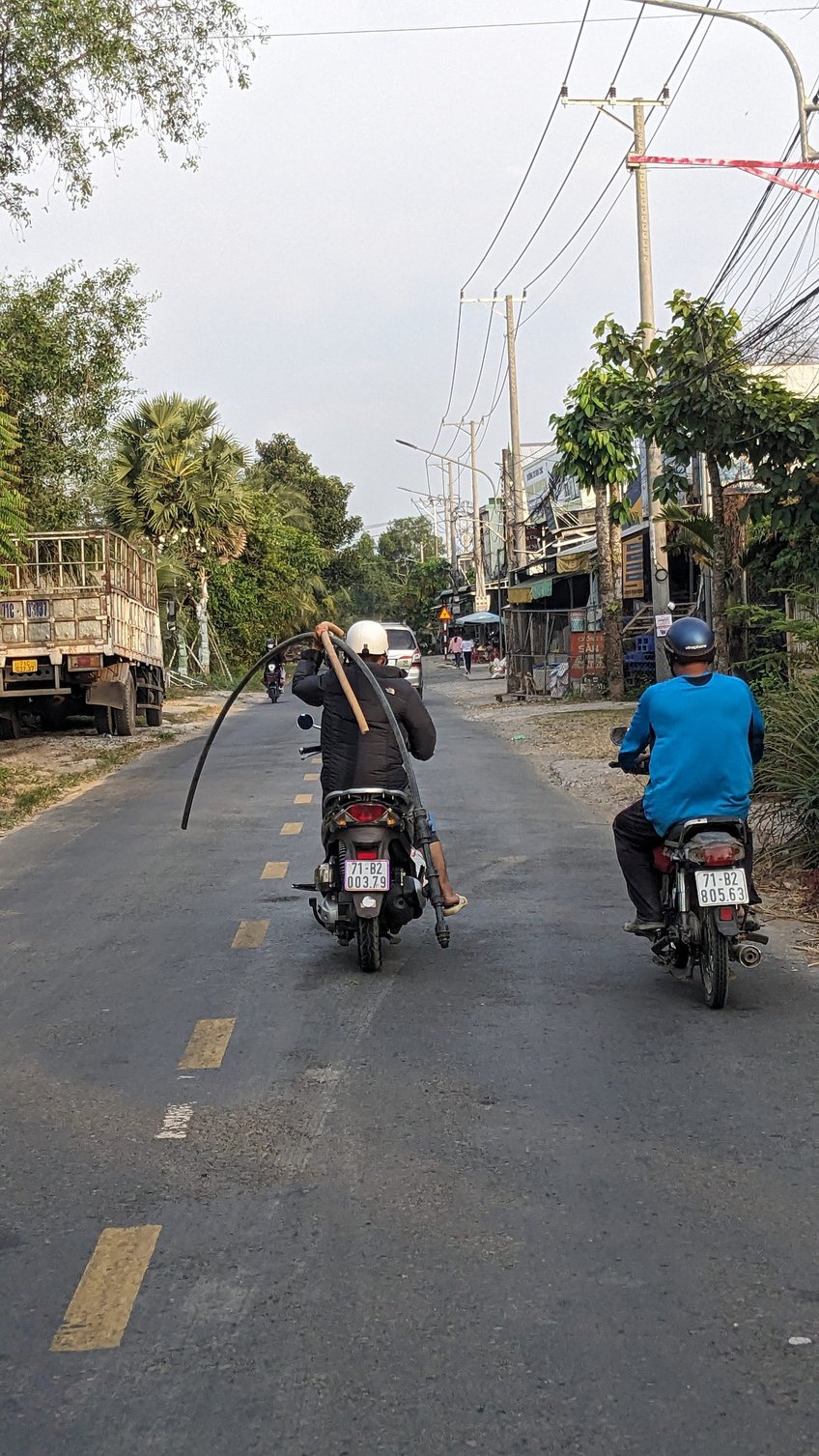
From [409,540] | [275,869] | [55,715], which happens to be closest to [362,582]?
[409,540]

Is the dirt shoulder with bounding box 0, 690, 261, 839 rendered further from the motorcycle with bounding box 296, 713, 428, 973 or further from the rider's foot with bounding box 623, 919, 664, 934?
the rider's foot with bounding box 623, 919, 664, 934

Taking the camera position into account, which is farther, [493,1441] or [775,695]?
[775,695]

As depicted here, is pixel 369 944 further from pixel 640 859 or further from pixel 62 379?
pixel 62 379

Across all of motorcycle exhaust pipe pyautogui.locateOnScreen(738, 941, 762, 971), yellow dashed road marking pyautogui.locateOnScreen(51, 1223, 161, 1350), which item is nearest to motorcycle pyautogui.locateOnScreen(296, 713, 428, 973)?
motorcycle exhaust pipe pyautogui.locateOnScreen(738, 941, 762, 971)

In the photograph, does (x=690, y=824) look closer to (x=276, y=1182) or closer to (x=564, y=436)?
(x=276, y=1182)

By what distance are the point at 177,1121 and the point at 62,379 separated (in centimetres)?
Answer: 2084

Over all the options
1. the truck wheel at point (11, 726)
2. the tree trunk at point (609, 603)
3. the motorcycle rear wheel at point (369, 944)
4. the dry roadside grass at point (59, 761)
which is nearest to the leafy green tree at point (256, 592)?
the dry roadside grass at point (59, 761)

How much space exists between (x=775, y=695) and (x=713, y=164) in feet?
19.3

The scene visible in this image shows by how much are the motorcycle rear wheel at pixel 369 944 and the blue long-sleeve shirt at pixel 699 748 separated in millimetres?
1443

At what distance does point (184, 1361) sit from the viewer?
130 inches

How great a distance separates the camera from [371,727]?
732 cm

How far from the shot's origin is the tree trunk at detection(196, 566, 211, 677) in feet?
141

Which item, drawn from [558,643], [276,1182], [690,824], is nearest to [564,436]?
[558,643]

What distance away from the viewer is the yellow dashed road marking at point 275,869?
9955mm
